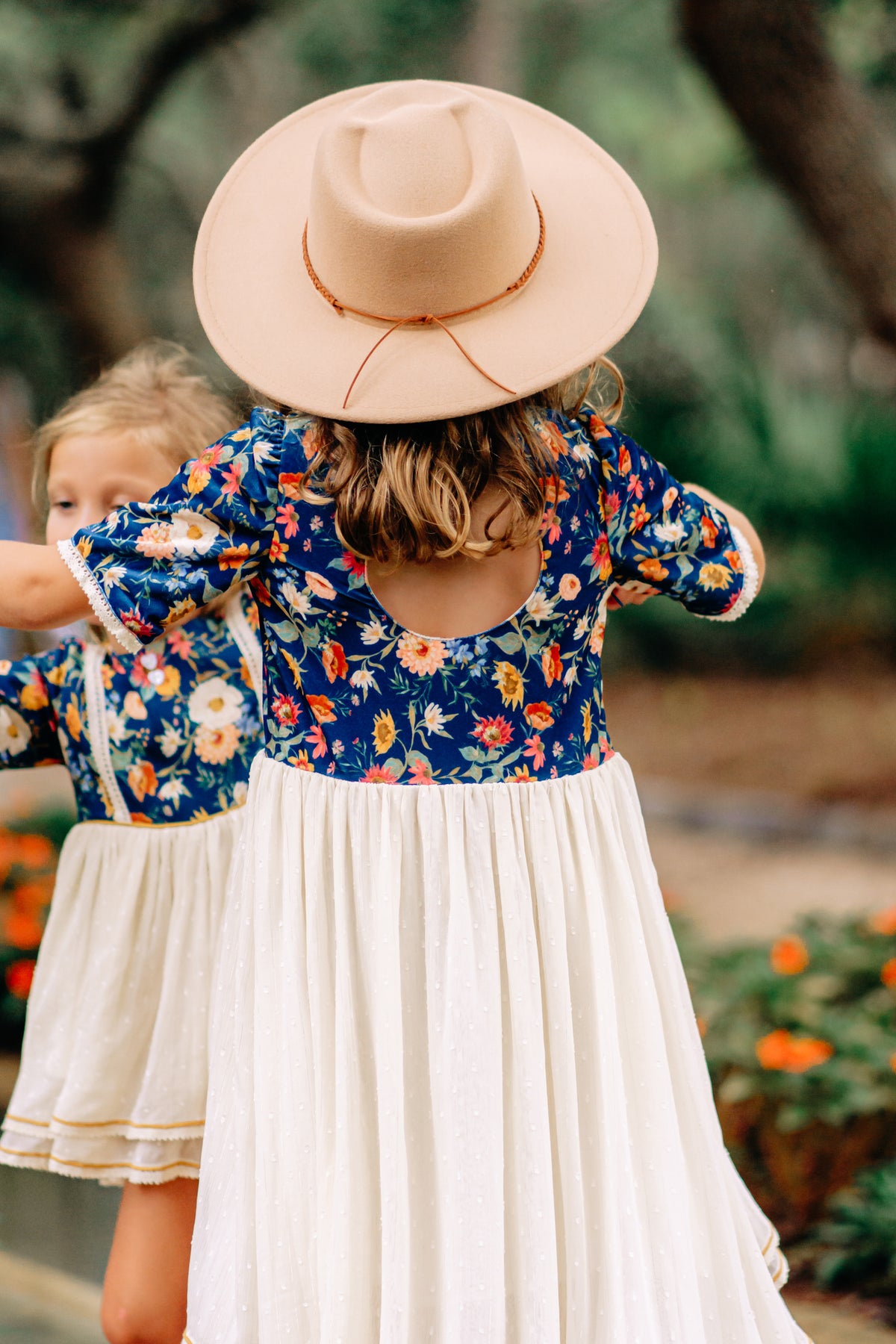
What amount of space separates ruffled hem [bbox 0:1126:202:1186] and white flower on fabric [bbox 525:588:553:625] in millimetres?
920

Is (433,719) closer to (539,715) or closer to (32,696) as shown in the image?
(539,715)

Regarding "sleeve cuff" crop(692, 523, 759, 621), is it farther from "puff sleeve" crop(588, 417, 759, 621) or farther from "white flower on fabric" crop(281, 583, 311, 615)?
"white flower on fabric" crop(281, 583, 311, 615)

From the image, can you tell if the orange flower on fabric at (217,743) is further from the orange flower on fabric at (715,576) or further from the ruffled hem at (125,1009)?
the orange flower on fabric at (715,576)

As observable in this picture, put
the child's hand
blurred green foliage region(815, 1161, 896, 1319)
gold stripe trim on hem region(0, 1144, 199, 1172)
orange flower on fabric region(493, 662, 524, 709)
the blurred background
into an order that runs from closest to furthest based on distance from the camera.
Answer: orange flower on fabric region(493, 662, 524, 709) → the child's hand → gold stripe trim on hem region(0, 1144, 199, 1172) → blurred green foliage region(815, 1161, 896, 1319) → the blurred background

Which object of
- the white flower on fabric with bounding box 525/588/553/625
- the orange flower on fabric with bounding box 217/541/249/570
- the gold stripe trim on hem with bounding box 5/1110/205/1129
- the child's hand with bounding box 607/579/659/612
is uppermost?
the child's hand with bounding box 607/579/659/612

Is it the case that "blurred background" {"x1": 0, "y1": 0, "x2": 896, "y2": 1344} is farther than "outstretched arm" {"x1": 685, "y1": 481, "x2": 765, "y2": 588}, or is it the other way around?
"blurred background" {"x1": 0, "y1": 0, "x2": 896, "y2": 1344}

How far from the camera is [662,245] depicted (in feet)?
14.4

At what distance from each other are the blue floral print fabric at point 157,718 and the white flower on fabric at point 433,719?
0.54 metres

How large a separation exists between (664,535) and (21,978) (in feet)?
7.60

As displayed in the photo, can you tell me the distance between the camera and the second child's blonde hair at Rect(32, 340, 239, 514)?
1810 mm

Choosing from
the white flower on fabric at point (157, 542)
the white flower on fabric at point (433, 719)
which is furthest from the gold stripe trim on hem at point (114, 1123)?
the white flower on fabric at point (157, 542)

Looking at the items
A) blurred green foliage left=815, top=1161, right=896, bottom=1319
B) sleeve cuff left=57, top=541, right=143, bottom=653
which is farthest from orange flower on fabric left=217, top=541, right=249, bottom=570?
blurred green foliage left=815, top=1161, right=896, bottom=1319

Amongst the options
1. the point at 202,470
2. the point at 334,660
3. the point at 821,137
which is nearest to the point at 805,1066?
the point at 334,660

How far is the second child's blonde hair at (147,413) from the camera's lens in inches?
71.2
